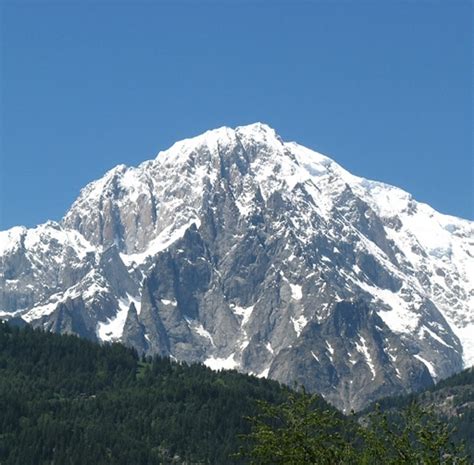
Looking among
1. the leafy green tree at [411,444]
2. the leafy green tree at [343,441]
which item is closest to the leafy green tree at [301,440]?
the leafy green tree at [343,441]

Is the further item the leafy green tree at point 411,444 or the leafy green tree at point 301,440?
the leafy green tree at point 301,440

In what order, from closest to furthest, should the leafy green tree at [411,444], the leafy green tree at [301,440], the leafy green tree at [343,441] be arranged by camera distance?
the leafy green tree at [411,444] < the leafy green tree at [343,441] < the leafy green tree at [301,440]

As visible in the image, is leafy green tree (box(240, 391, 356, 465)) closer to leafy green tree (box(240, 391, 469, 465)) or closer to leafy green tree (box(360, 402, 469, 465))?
leafy green tree (box(240, 391, 469, 465))

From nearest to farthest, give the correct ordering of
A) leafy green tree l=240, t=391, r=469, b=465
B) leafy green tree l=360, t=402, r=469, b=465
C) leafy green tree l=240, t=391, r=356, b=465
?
1. leafy green tree l=360, t=402, r=469, b=465
2. leafy green tree l=240, t=391, r=469, b=465
3. leafy green tree l=240, t=391, r=356, b=465

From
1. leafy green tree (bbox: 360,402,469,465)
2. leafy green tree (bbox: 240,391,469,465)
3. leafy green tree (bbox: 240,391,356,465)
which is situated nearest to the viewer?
leafy green tree (bbox: 360,402,469,465)

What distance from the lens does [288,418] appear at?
79312 mm

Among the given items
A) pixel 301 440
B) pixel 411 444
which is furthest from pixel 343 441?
pixel 411 444

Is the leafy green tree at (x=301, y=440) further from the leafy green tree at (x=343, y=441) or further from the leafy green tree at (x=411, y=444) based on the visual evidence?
the leafy green tree at (x=411, y=444)

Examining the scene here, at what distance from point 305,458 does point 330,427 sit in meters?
2.90

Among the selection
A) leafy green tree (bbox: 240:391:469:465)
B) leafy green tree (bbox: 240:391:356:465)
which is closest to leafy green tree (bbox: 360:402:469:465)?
leafy green tree (bbox: 240:391:469:465)

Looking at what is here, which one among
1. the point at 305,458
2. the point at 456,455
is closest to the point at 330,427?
the point at 305,458

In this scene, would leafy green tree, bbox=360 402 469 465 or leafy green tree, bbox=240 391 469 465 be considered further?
leafy green tree, bbox=240 391 469 465

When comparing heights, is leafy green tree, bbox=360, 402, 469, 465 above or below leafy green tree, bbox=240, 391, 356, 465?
below

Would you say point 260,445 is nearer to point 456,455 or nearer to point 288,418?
point 288,418
